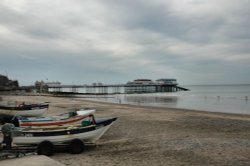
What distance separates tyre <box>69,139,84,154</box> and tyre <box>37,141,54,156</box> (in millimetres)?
699

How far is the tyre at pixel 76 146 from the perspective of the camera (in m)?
10.7

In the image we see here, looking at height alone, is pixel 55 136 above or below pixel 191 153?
above

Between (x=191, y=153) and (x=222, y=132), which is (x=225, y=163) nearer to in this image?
(x=191, y=153)

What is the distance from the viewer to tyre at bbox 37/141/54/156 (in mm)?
10344

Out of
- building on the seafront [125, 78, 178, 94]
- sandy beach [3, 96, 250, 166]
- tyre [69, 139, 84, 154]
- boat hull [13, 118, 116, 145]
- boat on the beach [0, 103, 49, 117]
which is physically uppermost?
building on the seafront [125, 78, 178, 94]

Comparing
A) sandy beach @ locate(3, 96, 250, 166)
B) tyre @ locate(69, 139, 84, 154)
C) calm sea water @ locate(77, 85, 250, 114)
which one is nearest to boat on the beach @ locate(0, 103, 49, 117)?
sandy beach @ locate(3, 96, 250, 166)

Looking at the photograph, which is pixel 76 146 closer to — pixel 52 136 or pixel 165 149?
pixel 52 136

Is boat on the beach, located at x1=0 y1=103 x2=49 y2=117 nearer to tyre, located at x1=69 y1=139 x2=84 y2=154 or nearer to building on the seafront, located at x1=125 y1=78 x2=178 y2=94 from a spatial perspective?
tyre, located at x1=69 y1=139 x2=84 y2=154

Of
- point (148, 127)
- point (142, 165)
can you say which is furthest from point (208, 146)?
point (148, 127)

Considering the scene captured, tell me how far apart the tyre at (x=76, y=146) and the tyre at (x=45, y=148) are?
0.70m

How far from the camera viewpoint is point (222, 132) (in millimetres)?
15766

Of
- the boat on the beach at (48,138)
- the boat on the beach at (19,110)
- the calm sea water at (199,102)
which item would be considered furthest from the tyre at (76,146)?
the calm sea water at (199,102)

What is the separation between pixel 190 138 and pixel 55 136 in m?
6.23

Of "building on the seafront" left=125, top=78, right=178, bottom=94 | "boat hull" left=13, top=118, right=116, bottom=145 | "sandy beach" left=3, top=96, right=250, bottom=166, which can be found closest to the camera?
"sandy beach" left=3, top=96, right=250, bottom=166
